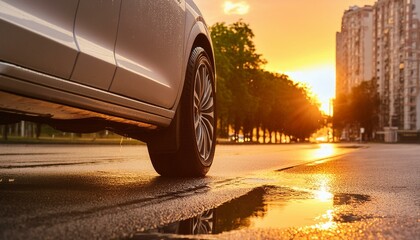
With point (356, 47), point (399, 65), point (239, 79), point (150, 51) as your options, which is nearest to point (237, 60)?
point (239, 79)

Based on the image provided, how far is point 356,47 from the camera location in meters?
166

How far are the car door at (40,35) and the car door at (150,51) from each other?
2.05 ft

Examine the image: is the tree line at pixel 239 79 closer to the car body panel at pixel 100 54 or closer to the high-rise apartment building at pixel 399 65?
the car body panel at pixel 100 54

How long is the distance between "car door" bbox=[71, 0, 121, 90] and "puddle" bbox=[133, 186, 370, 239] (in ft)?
3.84

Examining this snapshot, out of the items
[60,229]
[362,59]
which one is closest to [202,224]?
[60,229]

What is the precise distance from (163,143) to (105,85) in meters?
1.45

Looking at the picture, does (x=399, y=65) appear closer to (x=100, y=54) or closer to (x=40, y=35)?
(x=100, y=54)

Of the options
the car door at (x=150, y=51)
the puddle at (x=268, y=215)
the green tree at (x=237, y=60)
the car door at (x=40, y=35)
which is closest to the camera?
the puddle at (x=268, y=215)

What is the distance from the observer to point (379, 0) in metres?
137

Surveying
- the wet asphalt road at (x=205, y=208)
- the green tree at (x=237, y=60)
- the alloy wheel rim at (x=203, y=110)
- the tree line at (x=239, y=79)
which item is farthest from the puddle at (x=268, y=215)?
the green tree at (x=237, y=60)

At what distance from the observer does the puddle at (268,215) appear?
299 centimetres

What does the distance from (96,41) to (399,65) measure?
12499 cm

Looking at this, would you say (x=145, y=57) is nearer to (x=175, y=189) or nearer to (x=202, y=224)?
(x=175, y=189)

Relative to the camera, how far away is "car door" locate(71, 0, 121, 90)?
4.01 m
